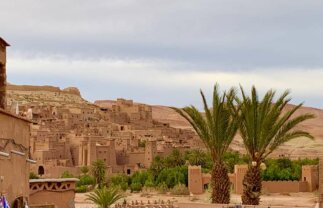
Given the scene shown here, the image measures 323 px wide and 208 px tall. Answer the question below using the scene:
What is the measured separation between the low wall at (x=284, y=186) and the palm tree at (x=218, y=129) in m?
25.0

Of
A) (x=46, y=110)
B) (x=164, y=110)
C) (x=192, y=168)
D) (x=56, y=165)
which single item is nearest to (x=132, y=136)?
(x=46, y=110)

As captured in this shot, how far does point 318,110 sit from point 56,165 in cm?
11007

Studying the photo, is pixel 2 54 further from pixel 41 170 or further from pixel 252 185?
pixel 41 170

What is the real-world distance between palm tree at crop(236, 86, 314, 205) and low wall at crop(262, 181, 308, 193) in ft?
83.3

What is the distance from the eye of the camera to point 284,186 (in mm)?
41312

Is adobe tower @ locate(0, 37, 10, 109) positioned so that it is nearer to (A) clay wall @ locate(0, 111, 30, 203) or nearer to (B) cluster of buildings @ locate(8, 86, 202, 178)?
(A) clay wall @ locate(0, 111, 30, 203)

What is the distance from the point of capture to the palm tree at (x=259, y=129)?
51.4 feet

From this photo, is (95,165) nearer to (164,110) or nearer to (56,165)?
(56,165)

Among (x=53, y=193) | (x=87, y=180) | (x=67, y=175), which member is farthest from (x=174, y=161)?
(x=53, y=193)

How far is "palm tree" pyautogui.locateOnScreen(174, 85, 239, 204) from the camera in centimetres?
1614

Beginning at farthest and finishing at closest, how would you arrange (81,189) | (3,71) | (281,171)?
(81,189) → (281,171) → (3,71)

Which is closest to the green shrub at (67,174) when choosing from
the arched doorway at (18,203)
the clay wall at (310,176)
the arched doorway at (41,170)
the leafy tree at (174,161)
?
the arched doorway at (41,170)

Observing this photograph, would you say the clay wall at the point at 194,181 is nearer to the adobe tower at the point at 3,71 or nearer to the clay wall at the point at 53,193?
the clay wall at the point at 53,193

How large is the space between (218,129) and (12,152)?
7.84 m
